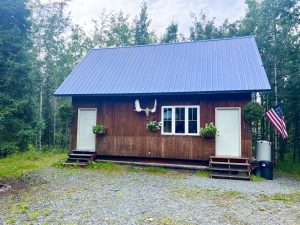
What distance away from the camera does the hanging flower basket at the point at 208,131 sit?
34.8ft

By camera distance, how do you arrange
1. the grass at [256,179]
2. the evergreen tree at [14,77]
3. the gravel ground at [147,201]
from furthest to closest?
the grass at [256,179] < the evergreen tree at [14,77] < the gravel ground at [147,201]

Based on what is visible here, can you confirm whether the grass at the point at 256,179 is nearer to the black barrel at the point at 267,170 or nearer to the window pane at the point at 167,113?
the black barrel at the point at 267,170

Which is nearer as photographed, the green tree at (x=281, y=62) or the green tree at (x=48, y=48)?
the green tree at (x=281, y=62)

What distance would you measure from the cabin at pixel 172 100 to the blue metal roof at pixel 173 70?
0.13 ft

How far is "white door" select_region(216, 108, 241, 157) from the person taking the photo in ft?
34.9

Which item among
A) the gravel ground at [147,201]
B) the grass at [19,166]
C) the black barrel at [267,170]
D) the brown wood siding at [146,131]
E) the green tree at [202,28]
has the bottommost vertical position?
the gravel ground at [147,201]

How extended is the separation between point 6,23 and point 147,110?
20.3 ft

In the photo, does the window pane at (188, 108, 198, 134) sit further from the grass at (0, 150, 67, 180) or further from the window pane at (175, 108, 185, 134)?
the grass at (0, 150, 67, 180)

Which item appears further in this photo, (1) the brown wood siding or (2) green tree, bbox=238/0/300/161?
(2) green tree, bbox=238/0/300/161

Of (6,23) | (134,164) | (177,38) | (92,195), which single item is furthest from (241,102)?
(177,38)

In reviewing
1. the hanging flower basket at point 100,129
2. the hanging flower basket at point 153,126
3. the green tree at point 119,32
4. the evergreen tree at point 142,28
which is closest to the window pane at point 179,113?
the hanging flower basket at point 153,126

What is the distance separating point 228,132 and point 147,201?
5.52 metres

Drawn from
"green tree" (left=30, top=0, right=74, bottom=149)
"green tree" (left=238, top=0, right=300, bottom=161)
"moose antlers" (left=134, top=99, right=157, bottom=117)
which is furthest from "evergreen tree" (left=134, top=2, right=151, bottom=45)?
"moose antlers" (left=134, top=99, right=157, bottom=117)

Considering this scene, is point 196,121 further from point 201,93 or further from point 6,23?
point 6,23
